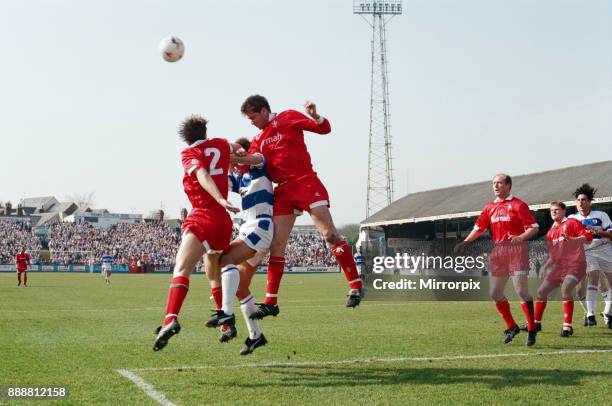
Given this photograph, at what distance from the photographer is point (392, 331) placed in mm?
11289

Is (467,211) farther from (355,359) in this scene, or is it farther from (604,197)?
(355,359)

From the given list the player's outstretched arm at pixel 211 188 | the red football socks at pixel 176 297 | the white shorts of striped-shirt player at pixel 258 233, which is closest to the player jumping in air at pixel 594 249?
the white shorts of striped-shirt player at pixel 258 233

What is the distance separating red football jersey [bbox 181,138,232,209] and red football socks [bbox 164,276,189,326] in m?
0.83

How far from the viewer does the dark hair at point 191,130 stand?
7.54m

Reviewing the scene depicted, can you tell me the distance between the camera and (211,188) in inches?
272

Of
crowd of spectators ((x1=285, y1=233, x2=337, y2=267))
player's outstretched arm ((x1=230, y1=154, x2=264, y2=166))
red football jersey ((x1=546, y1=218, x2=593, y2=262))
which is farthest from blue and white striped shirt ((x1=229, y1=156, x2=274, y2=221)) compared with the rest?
crowd of spectators ((x1=285, y1=233, x2=337, y2=267))

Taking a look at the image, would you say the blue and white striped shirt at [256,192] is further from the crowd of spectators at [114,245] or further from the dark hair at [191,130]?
the crowd of spectators at [114,245]

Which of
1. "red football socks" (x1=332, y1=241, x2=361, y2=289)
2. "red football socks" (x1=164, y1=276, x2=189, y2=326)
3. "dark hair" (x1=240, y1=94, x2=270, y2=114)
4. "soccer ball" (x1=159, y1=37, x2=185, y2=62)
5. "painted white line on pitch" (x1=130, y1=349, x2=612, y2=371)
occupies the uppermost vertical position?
"soccer ball" (x1=159, y1=37, x2=185, y2=62)

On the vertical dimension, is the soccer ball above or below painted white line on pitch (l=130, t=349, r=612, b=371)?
above

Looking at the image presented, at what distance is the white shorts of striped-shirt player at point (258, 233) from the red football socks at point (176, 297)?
0.96 meters

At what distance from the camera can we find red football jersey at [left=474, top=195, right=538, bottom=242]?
9875 millimetres

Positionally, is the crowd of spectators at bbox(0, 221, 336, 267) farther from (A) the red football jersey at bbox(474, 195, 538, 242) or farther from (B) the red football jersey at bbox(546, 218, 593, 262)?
(A) the red football jersey at bbox(474, 195, 538, 242)

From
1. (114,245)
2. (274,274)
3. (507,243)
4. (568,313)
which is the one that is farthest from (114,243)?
(274,274)

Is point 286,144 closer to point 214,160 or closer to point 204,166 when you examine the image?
point 214,160
